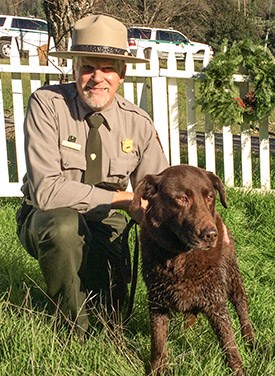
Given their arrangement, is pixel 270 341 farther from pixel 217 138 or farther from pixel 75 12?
pixel 217 138

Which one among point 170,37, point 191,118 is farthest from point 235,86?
point 170,37

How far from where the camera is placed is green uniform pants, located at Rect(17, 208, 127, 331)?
3.05 meters

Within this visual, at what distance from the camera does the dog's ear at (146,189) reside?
2861mm

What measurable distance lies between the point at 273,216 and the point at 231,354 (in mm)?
2740

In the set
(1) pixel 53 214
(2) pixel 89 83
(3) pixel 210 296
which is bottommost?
(3) pixel 210 296

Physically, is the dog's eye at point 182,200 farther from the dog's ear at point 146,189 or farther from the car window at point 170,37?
the car window at point 170,37

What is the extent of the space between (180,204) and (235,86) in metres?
3.55

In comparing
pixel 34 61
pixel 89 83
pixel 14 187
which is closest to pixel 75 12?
pixel 34 61

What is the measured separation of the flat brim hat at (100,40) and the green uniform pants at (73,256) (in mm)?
905

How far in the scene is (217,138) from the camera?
11.1 meters

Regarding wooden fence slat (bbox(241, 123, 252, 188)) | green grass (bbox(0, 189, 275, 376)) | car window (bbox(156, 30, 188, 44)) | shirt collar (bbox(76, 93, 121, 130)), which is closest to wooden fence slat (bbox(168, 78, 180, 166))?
wooden fence slat (bbox(241, 123, 252, 188))

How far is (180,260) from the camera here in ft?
9.36

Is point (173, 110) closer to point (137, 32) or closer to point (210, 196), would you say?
Answer: point (210, 196)

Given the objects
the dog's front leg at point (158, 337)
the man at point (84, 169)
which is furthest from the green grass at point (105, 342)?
the man at point (84, 169)
